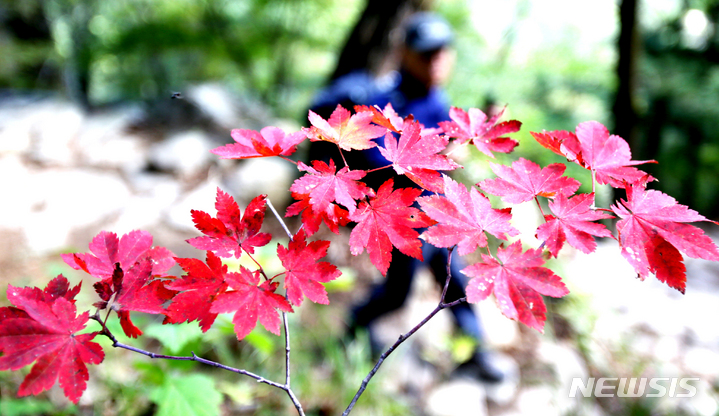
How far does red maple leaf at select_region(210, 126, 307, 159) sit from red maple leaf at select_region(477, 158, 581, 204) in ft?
0.91

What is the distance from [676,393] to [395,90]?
85.0 inches

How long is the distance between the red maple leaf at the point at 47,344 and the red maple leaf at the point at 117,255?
0.21ft

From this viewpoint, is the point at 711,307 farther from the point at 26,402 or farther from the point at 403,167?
the point at 26,402

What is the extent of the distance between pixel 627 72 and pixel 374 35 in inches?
74.7

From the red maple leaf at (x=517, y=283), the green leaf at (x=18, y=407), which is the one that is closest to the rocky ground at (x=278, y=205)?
the green leaf at (x=18, y=407)

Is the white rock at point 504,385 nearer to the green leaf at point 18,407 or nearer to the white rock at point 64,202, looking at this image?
the green leaf at point 18,407

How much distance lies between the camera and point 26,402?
1.11 meters

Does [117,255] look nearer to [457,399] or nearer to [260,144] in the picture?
[260,144]

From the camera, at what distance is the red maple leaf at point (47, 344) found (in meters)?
0.39

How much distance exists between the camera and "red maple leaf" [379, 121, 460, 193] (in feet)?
1.58

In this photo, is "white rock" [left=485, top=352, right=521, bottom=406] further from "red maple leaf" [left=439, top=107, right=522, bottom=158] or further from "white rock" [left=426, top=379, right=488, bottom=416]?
"red maple leaf" [left=439, top=107, right=522, bottom=158]

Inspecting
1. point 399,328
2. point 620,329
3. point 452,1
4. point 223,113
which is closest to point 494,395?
point 399,328

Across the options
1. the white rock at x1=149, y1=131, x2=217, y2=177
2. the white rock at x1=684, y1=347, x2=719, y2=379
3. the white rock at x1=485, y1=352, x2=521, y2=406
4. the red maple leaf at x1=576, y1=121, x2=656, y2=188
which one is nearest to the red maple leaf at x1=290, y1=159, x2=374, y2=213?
the red maple leaf at x1=576, y1=121, x2=656, y2=188

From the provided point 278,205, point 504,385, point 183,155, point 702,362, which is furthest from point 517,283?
point 183,155
